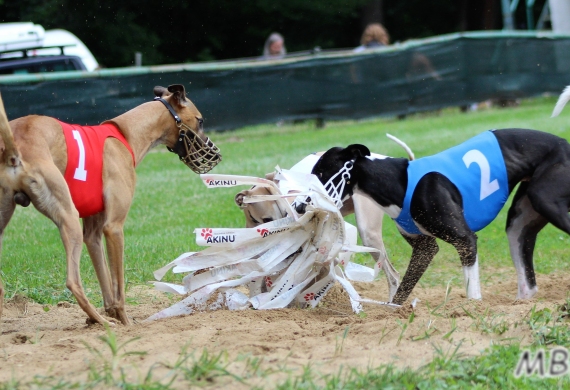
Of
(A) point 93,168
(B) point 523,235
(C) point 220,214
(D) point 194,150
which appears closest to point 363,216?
(B) point 523,235

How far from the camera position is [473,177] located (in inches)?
232

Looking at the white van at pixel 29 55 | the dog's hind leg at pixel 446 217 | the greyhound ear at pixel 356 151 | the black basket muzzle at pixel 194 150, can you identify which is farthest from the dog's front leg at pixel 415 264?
the white van at pixel 29 55

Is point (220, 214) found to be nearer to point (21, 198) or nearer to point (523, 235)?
point (523, 235)

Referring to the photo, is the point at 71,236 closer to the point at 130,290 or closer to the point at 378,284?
the point at 130,290

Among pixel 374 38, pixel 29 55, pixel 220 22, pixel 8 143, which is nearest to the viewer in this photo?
pixel 8 143

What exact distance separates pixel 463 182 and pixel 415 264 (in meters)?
0.84

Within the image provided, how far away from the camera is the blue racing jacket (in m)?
5.88

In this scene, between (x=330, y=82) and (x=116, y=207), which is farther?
(x=330, y=82)

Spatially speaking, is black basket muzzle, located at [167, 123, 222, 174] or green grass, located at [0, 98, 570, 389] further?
black basket muzzle, located at [167, 123, 222, 174]

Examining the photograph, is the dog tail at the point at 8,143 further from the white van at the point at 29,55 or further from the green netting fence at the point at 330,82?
the white van at the point at 29,55

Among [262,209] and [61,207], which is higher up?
[61,207]

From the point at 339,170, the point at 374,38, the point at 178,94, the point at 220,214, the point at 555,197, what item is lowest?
the point at 220,214

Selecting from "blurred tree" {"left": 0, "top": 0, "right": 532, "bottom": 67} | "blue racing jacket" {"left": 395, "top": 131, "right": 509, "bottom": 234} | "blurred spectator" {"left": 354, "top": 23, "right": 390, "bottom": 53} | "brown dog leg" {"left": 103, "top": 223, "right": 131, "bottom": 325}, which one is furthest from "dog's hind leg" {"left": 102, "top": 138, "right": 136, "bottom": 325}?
"blurred tree" {"left": 0, "top": 0, "right": 532, "bottom": 67}

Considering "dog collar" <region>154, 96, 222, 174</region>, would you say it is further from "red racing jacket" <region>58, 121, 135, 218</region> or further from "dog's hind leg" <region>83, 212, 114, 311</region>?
"dog's hind leg" <region>83, 212, 114, 311</region>
